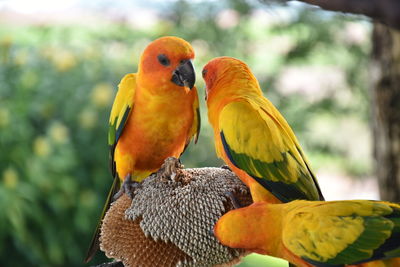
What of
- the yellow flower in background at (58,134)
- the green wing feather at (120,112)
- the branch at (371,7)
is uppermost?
the branch at (371,7)

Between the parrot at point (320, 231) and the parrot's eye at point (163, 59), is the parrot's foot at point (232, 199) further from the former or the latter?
the parrot's eye at point (163, 59)

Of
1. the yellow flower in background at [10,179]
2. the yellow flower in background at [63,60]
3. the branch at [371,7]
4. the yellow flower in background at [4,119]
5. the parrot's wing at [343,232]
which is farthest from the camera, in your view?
the yellow flower in background at [63,60]

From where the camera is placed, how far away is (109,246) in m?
1.48

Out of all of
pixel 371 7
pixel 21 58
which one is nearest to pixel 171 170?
pixel 371 7

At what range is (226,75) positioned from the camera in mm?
1513

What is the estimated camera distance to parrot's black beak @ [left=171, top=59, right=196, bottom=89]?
60.3 inches

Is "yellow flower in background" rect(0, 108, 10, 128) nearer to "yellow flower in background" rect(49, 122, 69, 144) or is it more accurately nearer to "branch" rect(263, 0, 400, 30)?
"yellow flower in background" rect(49, 122, 69, 144)

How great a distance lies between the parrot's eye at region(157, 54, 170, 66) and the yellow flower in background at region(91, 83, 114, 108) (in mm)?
2103

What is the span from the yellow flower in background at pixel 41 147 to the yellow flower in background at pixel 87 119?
0.26 meters

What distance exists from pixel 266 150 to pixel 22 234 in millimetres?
2338

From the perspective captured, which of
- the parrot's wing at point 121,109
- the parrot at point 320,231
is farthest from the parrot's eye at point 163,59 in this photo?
the parrot at point 320,231

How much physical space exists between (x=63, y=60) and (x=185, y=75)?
2.36 metres

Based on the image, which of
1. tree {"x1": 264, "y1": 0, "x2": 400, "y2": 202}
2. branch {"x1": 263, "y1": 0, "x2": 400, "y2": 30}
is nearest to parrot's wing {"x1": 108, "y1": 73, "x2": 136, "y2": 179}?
branch {"x1": 263, "y1": 0, "x2": 400, "y2": 30}

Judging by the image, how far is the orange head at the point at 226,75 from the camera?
151 cm
